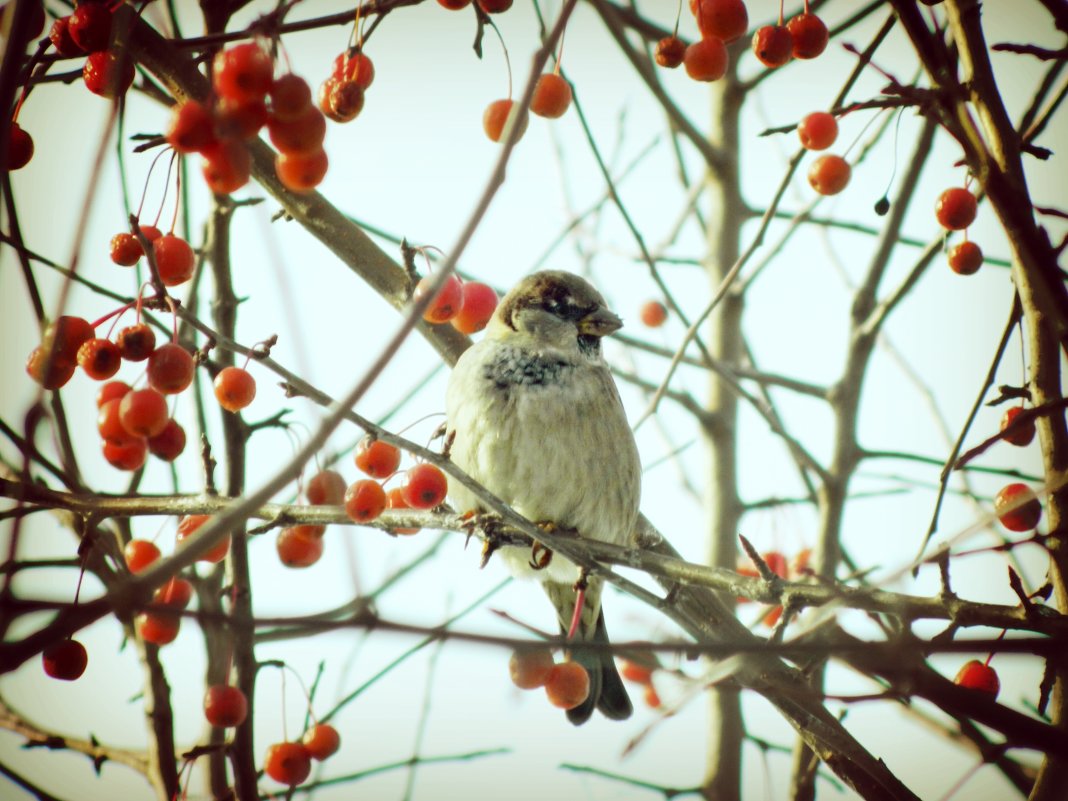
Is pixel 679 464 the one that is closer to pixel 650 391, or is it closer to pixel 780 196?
pixel 650 391

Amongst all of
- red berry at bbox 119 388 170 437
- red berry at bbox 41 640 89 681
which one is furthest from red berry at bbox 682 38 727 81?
red berry at bbox 41 640 89 681

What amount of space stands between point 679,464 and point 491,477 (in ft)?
5.17

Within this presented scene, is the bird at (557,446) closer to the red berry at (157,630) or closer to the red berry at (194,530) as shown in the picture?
the red berry at (194,530)

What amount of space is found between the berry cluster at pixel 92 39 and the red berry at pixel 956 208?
2.04 meters

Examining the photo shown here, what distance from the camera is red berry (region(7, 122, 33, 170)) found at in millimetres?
2174

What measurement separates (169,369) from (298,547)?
733mm

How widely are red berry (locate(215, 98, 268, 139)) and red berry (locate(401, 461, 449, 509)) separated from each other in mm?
1168

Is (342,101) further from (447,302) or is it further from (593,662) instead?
(593,662)

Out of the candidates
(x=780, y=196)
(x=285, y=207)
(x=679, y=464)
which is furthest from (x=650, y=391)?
(x=285, y=207)

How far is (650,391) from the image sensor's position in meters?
4.39

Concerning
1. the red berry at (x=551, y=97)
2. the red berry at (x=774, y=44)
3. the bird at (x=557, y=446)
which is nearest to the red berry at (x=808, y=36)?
the red berry at (x=774, y=44)

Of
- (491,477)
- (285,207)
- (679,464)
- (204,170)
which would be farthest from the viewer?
(679,464)

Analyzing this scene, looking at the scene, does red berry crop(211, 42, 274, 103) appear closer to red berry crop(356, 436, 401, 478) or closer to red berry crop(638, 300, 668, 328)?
red berry crop(356, 436, 401, 478)

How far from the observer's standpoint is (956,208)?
2654mm
